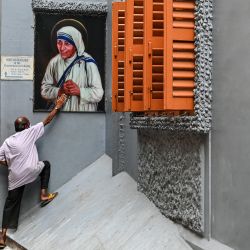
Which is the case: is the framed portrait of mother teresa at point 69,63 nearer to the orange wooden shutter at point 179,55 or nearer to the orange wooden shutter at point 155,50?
the orange wooden shutter at point 155,50

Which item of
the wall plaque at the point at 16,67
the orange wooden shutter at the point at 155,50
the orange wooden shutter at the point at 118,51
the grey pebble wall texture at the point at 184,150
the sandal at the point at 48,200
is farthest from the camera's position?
the wall plaque at the point at 16,67

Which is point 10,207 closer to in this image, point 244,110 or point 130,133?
point 130,133

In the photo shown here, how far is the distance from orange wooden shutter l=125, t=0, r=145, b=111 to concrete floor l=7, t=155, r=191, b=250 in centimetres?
112

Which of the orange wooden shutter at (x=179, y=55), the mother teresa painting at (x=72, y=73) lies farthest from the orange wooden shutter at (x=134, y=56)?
the mother teresa painting at (x=72, y=73)

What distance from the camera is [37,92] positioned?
682cm

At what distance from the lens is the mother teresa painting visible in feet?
22.4

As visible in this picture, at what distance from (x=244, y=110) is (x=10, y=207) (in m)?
4.15

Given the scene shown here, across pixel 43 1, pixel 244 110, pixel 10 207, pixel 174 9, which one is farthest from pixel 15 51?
pixel 244 110

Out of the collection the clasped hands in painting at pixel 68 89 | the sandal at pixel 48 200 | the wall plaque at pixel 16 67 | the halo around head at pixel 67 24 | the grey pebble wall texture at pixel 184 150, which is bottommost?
the sandal at pixel 48 200

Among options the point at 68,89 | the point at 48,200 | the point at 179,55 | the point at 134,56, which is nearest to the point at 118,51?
the point at 134,56

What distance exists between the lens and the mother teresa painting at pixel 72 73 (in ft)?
22.4

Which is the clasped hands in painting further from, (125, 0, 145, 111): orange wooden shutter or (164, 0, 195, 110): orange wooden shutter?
(164, 0, 195, 110): orange wooden shutter

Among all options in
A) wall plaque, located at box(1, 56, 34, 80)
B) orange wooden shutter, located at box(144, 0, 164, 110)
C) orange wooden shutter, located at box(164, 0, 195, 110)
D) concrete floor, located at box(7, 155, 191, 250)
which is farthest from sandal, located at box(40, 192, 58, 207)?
orange wooden shutter, located at box(164, 0, 195, 110)

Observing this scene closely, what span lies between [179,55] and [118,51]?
4.57ft
